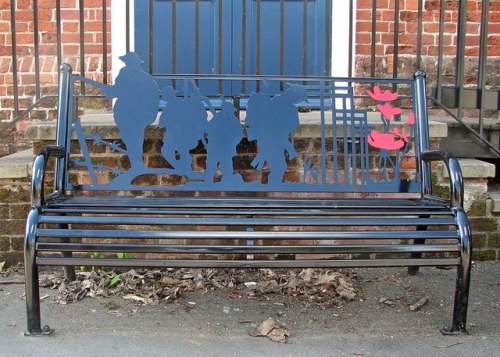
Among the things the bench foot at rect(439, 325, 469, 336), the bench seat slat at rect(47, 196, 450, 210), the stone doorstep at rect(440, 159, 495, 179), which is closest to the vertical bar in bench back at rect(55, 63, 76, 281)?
the bench seat slat at rect(47, 196, 450, 210)

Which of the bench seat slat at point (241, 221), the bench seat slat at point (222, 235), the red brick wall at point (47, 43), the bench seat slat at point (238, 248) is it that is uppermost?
the red brick wall at point (47, 43)

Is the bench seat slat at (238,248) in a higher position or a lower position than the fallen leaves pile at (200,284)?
higher

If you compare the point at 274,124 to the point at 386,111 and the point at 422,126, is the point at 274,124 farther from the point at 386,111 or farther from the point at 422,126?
the point at 422,126

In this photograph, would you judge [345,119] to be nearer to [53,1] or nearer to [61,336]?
[61,336]

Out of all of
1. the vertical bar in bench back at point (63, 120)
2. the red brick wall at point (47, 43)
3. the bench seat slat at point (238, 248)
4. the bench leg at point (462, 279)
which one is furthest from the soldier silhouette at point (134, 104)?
the red brick wall at point (47, 43)

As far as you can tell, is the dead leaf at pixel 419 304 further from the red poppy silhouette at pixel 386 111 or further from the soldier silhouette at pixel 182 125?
the soldier silhouette at pixel 182 125

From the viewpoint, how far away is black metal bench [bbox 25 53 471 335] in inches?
100

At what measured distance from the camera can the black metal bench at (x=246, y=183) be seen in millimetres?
2549

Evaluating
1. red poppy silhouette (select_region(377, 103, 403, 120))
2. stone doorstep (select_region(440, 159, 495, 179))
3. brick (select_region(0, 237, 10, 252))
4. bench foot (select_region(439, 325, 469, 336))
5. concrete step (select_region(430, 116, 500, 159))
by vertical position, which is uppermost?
red poppy silhouette (select_region(377, 103, 403, 120))

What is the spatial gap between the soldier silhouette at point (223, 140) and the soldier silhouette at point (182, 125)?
0.19ft

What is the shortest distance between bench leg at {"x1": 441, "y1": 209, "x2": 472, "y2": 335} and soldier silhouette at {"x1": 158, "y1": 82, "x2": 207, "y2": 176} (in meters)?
1.37

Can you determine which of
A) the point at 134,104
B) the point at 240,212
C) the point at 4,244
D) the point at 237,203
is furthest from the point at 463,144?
the point at 4,244

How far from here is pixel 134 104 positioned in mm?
3205

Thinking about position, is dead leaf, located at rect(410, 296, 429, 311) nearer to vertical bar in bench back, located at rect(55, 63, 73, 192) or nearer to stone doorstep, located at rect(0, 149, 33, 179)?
vertical bar in bench back, located at rect(55, 63, 73, 192)
